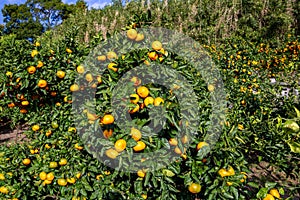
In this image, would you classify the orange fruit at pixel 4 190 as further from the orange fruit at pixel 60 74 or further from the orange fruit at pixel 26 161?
the orange fruit at pixel 60 74

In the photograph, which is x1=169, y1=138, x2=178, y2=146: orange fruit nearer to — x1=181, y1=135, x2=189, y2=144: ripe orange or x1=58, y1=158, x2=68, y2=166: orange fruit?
x1=181, y1=135, x2=189, y2=144: ripe orange

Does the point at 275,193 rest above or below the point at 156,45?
below

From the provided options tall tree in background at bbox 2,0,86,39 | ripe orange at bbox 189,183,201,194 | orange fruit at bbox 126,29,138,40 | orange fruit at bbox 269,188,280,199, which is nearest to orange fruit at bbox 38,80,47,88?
orange fruit at bbox 126,29,138,40

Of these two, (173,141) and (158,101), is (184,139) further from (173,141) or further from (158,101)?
(158,101)

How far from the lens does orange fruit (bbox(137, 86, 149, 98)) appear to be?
110 cm

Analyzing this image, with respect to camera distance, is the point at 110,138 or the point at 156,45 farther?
the point at 156,45

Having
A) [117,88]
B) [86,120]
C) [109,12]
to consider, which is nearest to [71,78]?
[86,120]

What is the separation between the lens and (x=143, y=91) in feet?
3.62

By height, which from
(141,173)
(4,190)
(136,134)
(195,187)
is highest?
(136,134)

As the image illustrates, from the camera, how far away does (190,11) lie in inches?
297

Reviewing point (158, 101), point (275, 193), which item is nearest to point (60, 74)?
point (158, 101)

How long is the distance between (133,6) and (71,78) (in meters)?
7.13

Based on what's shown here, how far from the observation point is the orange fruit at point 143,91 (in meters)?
1.10

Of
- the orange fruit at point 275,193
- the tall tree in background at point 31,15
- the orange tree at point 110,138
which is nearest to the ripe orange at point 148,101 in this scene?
the orange tree at point 110,138
